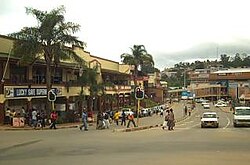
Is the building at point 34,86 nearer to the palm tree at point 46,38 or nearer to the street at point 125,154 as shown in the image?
the palm tree at point 46,38

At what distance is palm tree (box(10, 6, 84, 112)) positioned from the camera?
4081 cm

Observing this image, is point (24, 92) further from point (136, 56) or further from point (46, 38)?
point (136, 56)

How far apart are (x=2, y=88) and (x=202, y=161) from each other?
95.8ft

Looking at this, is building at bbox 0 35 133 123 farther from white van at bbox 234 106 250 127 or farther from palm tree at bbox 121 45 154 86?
white van at bbox 234 106 250 127

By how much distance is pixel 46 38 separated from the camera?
41125mm

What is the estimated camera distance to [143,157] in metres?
16.3

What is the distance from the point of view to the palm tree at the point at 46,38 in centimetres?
4081

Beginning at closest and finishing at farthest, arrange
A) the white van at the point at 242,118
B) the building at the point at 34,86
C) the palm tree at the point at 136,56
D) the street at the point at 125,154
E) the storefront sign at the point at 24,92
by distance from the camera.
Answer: the street at the point at 125,154
the white van at the point at 242,118
the storefront sign at the point at 24,92
the building at the point at 34,86
the palm tree at the point at 136,56

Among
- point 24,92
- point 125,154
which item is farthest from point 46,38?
point 125,154

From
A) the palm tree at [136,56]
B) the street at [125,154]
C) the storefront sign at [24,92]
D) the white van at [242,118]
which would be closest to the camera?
the street at [125,154]

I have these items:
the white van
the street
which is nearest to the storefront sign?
the white van

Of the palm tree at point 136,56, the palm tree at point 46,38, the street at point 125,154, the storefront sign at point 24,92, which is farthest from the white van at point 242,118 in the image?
the palm tree at point 136,56

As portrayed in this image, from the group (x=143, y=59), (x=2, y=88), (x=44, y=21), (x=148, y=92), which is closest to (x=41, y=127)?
(x=2, y=88)

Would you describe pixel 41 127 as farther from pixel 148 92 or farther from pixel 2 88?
pixel 148 92
